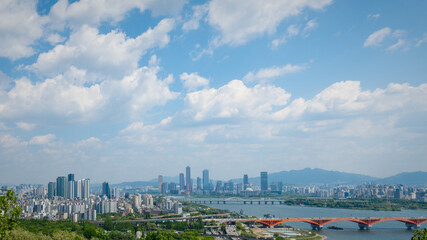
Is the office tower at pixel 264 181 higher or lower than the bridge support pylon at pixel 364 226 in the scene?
lower

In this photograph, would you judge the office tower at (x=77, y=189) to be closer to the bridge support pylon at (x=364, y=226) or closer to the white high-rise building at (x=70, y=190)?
the white high-rise building at (x=70, y=190)

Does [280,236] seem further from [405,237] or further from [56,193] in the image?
[56,193]

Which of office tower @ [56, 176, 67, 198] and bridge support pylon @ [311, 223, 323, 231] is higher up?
office tower @ [56, 176, 67, 198]

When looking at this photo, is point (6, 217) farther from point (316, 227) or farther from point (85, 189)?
point (85, 189)

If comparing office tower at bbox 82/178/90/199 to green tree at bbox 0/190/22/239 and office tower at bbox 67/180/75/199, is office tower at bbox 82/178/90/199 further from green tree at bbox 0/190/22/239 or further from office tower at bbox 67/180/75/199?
green tree at bbox 0/190/22/239

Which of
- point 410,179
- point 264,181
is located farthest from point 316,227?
point 410,179

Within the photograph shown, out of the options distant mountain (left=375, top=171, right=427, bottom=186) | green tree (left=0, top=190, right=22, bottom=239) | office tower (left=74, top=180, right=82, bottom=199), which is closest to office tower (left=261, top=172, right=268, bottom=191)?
office tower (left=74, top=180, right=82, bottom=199)

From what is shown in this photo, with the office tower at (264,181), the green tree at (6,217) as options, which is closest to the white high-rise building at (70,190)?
the green tree at (6,217)

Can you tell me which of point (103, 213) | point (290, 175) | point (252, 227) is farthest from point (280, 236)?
point (290, 175)
